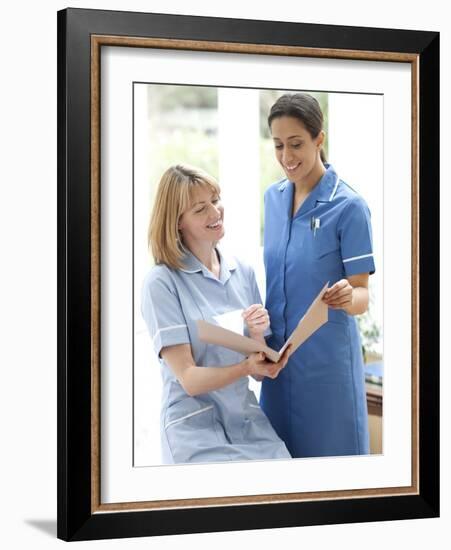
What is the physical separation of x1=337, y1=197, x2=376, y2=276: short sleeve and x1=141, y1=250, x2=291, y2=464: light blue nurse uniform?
0.22 meters

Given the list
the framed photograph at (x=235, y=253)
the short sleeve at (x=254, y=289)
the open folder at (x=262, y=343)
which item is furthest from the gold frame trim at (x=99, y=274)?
the short sleeve at (x=254, y=289)

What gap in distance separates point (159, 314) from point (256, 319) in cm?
21

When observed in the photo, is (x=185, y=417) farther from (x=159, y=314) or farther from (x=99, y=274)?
(x=99, y=274)

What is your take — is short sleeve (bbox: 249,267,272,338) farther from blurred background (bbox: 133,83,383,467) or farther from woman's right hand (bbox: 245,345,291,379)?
woman's right hand (bbox: 245,345,291,379)

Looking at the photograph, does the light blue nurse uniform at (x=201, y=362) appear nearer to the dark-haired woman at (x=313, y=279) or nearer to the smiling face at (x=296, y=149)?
the dark-haired woman at (x=313, y=279)

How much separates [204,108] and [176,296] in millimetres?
395

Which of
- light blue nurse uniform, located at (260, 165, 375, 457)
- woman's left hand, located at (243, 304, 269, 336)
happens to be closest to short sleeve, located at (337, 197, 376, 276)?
light blue nurse uniform, located at (260, 165, 375, 457)

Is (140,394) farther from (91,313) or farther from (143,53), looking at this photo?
(143,53)

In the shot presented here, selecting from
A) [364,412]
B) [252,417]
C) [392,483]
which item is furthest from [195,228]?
[392,483]

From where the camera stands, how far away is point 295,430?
229cm

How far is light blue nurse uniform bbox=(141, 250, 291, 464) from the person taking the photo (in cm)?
217

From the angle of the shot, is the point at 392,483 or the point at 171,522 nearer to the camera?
the point at 171,522

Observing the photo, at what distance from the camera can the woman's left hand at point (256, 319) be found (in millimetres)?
2230

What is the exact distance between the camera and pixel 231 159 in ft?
7.23
